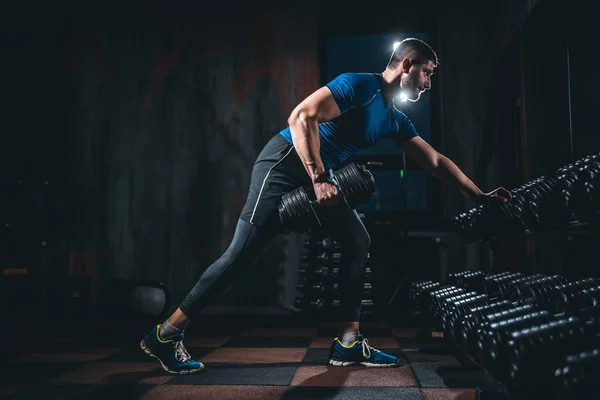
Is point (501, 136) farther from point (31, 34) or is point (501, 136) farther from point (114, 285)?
point (31, 34)

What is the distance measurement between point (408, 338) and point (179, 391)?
1.74m

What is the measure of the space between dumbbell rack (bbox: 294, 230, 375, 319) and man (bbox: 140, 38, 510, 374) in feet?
5.24

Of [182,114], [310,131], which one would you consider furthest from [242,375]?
[182,114]

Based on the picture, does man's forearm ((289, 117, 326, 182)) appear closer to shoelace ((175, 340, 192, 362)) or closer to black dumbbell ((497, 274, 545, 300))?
black dumbbell ((497, 274, 545, 300))

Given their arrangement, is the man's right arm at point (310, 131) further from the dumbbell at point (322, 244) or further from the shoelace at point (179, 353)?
the dumbbell at point (322, 244)

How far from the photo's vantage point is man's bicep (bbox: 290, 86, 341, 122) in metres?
1.89

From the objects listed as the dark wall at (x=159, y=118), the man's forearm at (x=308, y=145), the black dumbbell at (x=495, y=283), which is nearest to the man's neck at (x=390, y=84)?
the man's forearm at (x=308, y=145)

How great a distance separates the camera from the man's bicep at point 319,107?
1.89m

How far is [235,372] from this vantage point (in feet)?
6.98

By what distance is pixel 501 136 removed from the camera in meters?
4.19

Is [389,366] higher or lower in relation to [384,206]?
lower

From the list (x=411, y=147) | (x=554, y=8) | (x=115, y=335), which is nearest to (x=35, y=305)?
(x=115, y=335)

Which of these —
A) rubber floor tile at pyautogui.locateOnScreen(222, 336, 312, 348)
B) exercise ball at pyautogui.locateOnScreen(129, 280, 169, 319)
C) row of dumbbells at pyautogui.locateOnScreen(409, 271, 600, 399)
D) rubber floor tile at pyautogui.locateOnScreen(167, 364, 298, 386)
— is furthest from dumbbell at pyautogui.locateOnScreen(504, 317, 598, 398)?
exercise ball at pyautogui.locateOnScreen(129, 280, 169, 319)

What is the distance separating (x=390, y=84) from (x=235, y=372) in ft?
4.20
